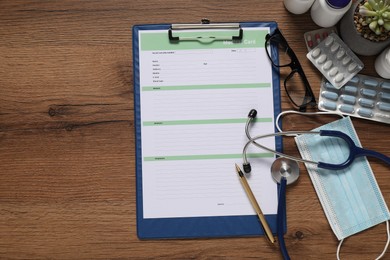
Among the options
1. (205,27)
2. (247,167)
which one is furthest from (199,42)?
(247,167)

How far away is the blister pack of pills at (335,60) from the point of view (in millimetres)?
889

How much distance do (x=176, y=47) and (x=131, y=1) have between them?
0.43 ft

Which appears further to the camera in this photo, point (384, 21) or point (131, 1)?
point (131, 1)

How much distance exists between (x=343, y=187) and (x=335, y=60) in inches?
9.8

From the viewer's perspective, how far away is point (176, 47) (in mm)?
907

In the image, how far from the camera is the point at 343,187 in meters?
0.89

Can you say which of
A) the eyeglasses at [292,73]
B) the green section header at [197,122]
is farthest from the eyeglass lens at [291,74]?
the green section header at [197,122]

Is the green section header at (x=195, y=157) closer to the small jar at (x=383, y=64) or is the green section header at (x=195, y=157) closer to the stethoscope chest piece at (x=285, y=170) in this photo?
the stethoscope chest piece at (x=285, y=170)

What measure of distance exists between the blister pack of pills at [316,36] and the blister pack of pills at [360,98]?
77mm

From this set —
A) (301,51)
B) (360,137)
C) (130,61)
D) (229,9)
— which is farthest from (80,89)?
(360,137)

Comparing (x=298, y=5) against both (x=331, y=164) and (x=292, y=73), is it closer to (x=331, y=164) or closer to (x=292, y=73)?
(x=292, y=73)

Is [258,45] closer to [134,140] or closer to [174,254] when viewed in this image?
[134,140]

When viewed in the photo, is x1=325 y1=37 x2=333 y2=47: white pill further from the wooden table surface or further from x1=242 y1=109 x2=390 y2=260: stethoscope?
x1=242 y1=109 x2=390 y2=260: stethoscope

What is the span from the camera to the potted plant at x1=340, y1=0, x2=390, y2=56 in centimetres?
80
